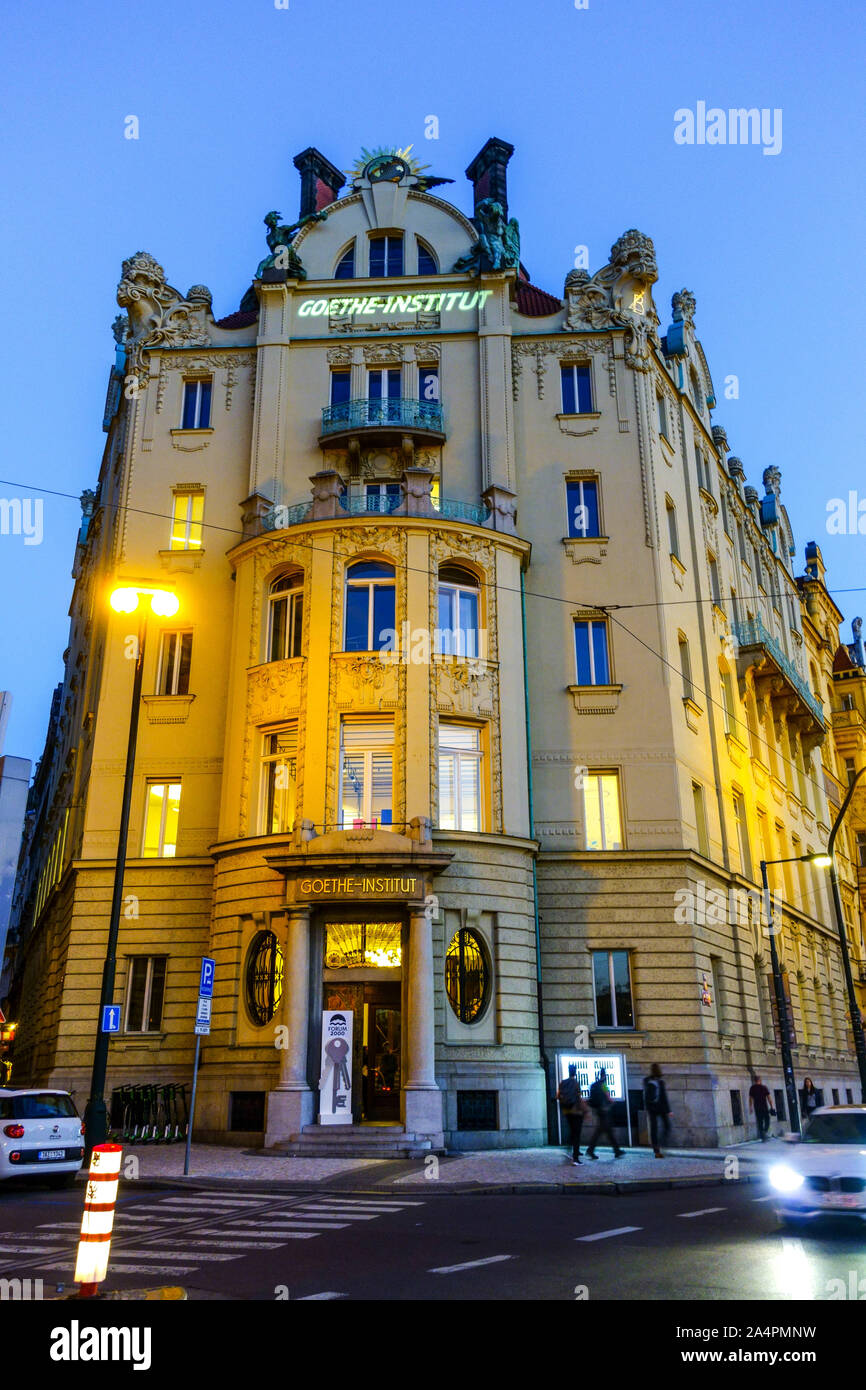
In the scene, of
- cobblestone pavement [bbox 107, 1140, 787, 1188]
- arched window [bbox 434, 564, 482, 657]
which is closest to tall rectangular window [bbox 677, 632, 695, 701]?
arched window [bbox 434, 564, 482, 657]

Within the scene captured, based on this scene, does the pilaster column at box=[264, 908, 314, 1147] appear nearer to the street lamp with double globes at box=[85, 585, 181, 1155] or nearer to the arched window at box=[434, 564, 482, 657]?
the street lamp with double globes at box=[85, 585, 181, 1155]

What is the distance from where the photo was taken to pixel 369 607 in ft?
90.8

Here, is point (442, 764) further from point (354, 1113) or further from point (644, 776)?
point (354, 1113)

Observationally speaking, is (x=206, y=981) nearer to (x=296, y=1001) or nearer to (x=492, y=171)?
(x=296, y=1001)

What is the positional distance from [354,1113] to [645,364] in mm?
22145


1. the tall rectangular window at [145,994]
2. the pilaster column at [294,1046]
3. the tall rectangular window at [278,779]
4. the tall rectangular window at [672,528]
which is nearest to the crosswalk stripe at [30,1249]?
the pilaster column at [294,1046]

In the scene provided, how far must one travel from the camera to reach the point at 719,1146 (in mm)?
25703

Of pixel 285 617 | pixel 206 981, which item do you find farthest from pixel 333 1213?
pixel 285 617

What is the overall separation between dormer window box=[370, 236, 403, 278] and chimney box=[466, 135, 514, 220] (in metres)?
5.96

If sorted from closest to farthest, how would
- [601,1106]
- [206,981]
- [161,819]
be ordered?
[206,981] → [601,1106] → [161,819]

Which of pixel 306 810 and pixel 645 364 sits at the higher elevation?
pixel 645 364

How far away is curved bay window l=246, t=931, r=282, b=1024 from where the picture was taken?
25.7 metres

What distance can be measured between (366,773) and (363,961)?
169 inches
